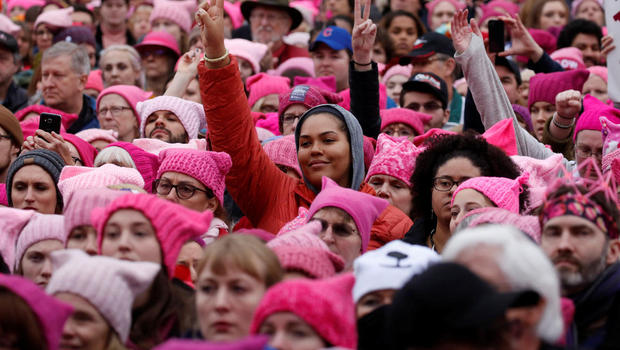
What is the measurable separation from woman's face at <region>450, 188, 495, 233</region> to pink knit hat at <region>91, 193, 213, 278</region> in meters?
1.44

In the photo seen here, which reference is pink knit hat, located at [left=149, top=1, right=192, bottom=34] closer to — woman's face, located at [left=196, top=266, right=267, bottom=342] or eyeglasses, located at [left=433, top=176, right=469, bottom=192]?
eyeglasses, located at [left=433, top=176, right=469, bottom=192]

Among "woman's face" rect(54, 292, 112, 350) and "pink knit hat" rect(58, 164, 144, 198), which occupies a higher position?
"pink knit hat" rect(58, 164, 144, 198)

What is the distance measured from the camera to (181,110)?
311 inches

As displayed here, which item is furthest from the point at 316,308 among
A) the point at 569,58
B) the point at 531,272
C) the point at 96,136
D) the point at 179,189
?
the point at 569,58

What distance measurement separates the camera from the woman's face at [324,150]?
245 inches

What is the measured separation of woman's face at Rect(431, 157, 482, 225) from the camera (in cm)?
596

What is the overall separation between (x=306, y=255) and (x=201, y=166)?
1.72 m

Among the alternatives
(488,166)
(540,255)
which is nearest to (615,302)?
(540,255)

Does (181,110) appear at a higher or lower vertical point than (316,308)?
higher

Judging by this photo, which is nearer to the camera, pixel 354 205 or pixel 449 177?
pixel 354 205

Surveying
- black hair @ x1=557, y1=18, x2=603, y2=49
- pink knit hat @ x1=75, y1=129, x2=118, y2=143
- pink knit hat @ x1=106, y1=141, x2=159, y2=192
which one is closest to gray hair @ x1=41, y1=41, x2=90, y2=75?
pink knit hat @ x1=75, y1=129, x2=118, y2=143

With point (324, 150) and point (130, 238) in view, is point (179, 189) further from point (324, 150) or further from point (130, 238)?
point (130, 238)

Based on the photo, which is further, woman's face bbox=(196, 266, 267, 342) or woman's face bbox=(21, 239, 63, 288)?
woman's face bbox=(21, 239, 63, 288)

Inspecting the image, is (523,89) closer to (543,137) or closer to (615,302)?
(543,137)
